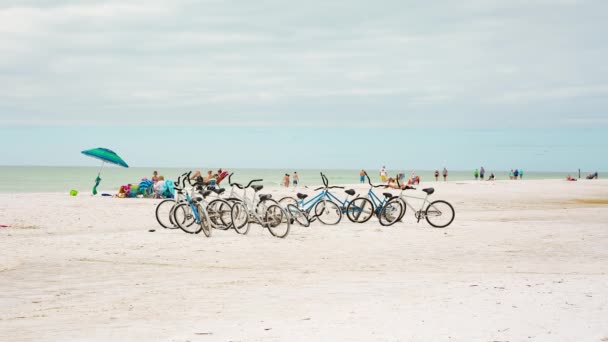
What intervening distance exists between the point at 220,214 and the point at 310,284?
681cm

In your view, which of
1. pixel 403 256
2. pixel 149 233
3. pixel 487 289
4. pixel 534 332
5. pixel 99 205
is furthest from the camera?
pixel 99 205

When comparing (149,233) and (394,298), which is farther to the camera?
(149,233)

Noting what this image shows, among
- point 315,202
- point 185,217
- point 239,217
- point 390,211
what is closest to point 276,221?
point 239,217

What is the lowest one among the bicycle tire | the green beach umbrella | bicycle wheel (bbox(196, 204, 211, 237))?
bicycle wheel (bbox(196, 204, 211, 237))

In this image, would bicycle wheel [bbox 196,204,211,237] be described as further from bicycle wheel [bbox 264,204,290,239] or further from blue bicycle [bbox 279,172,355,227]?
blue bicycle [bbox 279,172,355,227]

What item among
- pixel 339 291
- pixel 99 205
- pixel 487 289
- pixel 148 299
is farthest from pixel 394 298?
pixel 99 205

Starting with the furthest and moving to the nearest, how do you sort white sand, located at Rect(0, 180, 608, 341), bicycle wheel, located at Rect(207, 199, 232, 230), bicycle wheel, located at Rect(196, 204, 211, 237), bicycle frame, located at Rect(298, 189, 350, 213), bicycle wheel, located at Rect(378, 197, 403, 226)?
bicycle wheel, located at Rect(378, 197, 403, 226), bicycle frame, located at Rect(298, 189, 350, 213), bicycle wheel, located at Rect(207, 199, 232, 230), bicycle wheel, located at Rect(196, 204, 211, 237), white sand, located at Rect(0, 180, 608, 341)

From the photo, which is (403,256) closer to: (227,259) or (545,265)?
(545,265)

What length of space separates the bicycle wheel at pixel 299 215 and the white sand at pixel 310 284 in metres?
0.19

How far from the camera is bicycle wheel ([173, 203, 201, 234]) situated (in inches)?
578

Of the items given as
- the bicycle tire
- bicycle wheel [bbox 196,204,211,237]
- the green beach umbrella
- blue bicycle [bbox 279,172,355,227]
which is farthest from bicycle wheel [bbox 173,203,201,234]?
the green beach umbrella

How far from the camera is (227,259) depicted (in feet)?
37.5

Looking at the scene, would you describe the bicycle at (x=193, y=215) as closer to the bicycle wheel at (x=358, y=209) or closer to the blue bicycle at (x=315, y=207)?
the blue bicycle at (x=315, y=207)

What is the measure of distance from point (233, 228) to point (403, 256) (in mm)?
5091
